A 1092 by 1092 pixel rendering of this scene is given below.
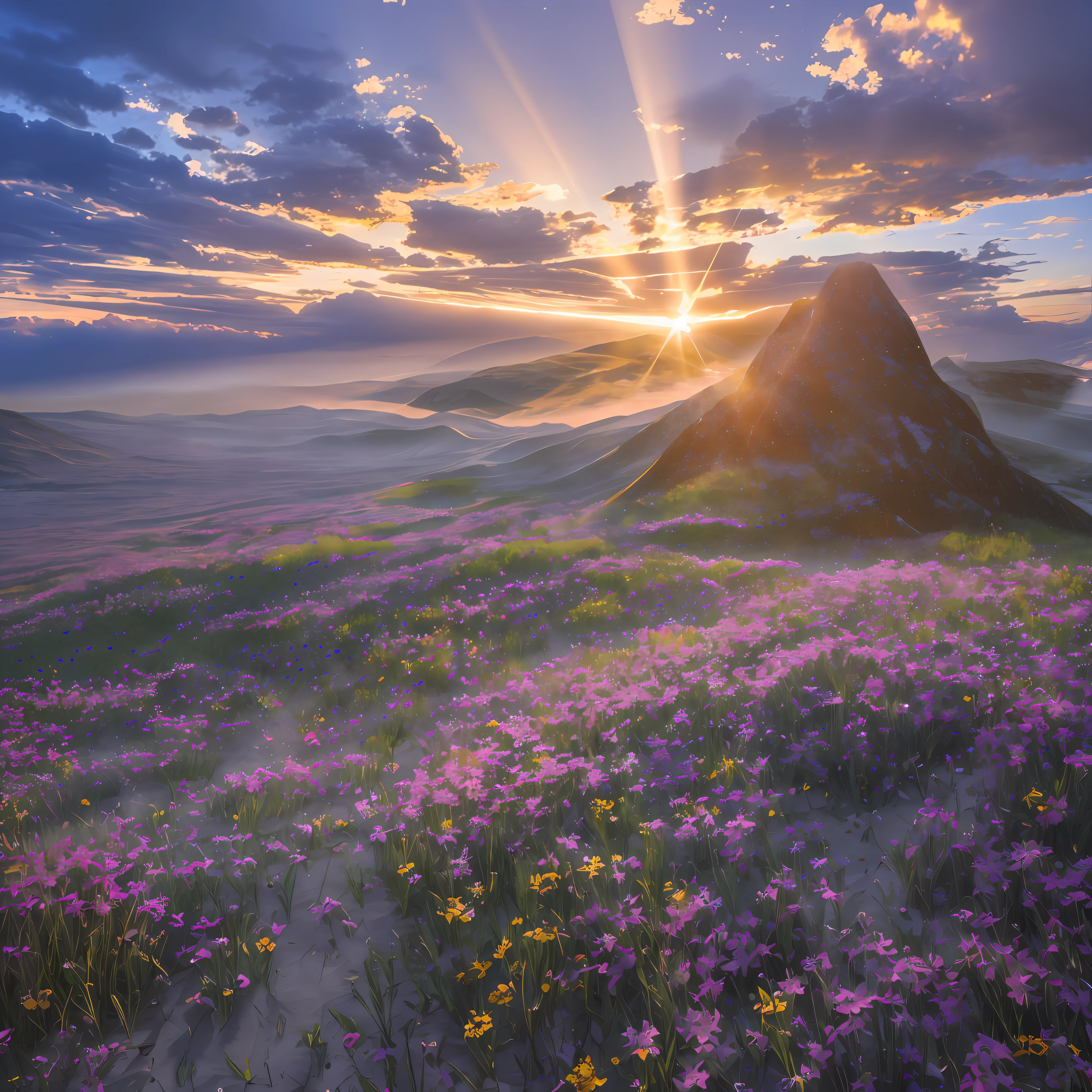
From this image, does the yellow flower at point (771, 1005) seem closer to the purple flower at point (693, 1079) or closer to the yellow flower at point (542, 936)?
the purple flower at point (693, 1079)

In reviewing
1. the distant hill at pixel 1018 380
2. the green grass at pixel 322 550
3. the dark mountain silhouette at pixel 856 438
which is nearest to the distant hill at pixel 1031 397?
the distant hill at pixel 1018 380

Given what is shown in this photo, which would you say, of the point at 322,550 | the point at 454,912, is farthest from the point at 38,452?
the point at 454,912

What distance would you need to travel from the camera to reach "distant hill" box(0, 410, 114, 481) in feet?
203

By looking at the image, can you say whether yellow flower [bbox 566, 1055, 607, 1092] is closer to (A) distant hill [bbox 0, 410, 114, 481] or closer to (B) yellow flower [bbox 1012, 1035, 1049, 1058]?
(B) yellow flower [bbox 1012, 1035, 1049, 1058]

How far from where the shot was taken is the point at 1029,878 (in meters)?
3.67

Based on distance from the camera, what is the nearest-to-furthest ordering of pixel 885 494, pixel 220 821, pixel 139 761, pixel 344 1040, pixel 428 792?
1. pixel 344 1040
2. pixel 428 792
3. pixel 220 821
4. pixel 139 761
5. pixel 885 494

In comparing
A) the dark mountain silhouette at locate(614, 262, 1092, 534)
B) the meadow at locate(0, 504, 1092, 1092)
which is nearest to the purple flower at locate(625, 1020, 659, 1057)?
the meadow at locate(0, 504, 1092, 1092)

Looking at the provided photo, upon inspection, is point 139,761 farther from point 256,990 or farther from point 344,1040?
point 344,1040

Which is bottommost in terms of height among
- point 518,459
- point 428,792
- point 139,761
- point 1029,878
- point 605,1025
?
point 518,459

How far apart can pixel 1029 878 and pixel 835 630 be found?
15.9 feet

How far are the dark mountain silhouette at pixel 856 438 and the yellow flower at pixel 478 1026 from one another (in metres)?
16.2

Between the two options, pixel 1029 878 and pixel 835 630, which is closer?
pixel 1029 878

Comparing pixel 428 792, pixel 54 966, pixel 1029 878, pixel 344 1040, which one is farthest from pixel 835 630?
pixel 54 966

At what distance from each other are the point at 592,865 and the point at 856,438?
694 inches
